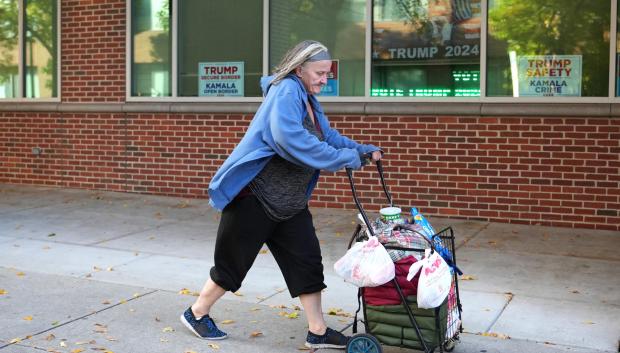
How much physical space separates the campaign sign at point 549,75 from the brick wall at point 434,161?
32cm

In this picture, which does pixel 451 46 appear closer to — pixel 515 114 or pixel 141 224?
pixel 515 114

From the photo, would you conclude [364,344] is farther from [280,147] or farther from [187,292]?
[187,292]

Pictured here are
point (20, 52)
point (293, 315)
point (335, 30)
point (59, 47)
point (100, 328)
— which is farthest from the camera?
point (20, 52)

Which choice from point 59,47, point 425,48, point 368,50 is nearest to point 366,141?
point 368,50

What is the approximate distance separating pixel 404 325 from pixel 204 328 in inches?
51.2

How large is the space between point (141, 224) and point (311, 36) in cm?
305

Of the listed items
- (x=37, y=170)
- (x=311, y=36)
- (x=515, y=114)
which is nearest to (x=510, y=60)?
(x=515, y=114)

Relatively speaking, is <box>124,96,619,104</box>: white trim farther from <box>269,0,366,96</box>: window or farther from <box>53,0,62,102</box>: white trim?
<box>53,0,62,102</box>: white trim

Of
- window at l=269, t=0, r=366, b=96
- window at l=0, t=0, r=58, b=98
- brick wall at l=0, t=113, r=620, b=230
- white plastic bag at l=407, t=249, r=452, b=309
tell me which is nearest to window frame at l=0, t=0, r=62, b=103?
window at l=0, t=0, r=58, b=98

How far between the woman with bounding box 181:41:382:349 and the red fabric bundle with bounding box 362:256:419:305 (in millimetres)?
523

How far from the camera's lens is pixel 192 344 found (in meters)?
4.90

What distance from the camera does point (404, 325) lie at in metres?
4.30

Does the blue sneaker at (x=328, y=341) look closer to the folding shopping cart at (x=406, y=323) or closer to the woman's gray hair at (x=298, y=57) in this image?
the folding shopping cart at (x=406, y=323)

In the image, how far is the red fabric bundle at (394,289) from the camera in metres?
4.22
